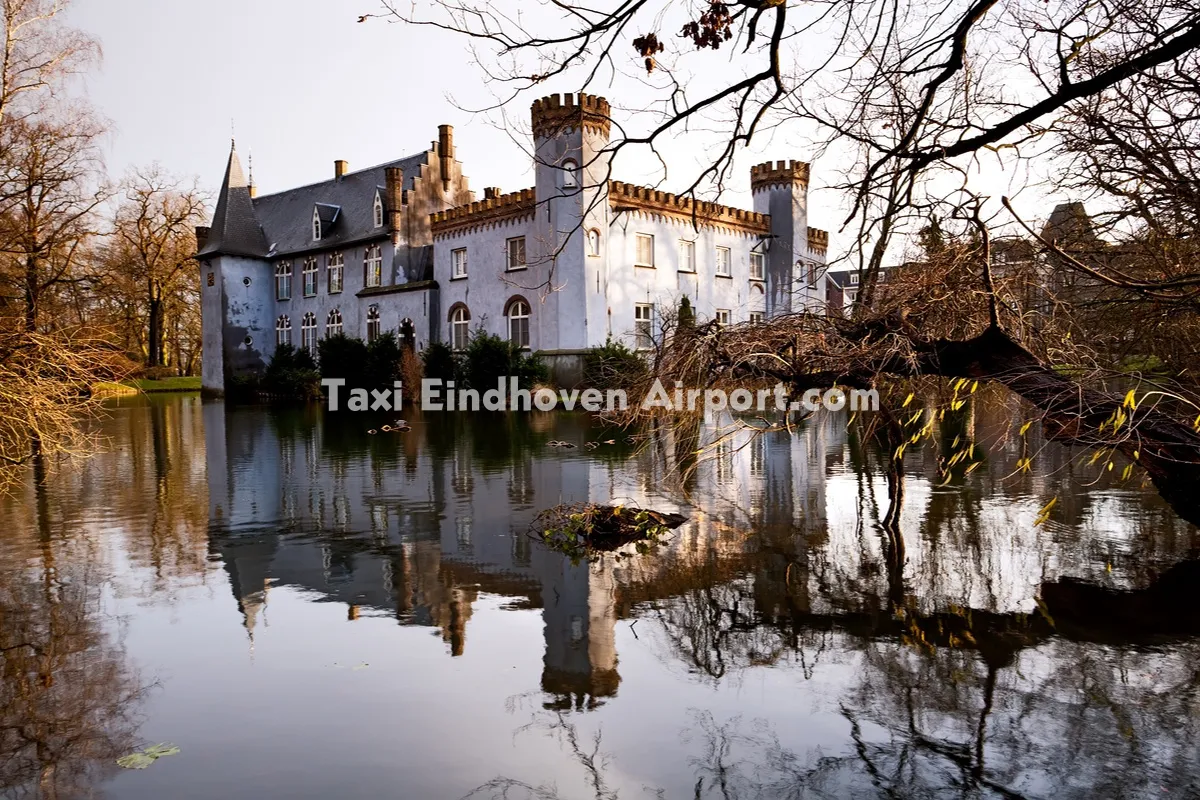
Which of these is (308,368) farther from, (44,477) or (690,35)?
(690,35)

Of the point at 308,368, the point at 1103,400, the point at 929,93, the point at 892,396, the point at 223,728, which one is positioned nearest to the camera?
the point at 223,728

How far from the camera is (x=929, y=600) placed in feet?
22.9

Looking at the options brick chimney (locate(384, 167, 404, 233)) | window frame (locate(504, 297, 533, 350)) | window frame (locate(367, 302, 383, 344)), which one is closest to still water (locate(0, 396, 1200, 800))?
window frame (locate(504, 297, 533, 350))

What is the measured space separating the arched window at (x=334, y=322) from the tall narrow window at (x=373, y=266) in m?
2.65

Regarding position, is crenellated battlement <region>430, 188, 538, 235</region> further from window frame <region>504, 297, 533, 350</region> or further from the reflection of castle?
the reflection of castle

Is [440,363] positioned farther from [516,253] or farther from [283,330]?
[283,330]

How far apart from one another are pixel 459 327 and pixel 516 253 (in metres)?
4.72

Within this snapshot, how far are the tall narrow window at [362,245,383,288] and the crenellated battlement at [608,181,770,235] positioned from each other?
12.8 meters

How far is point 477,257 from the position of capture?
3484cm

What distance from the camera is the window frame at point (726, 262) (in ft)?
121

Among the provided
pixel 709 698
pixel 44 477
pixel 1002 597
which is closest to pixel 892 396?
pixel 1002 597

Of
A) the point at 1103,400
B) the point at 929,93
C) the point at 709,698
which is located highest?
the point at 929,93

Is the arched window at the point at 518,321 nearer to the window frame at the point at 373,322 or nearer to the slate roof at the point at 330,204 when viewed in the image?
the window frame at the point at 373,322

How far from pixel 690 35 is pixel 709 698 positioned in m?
3.97
